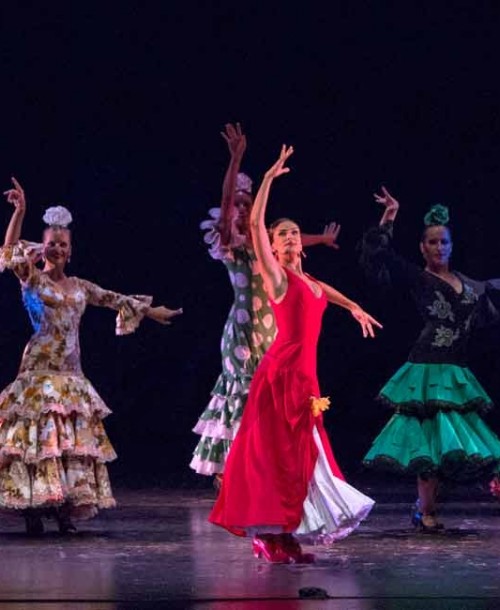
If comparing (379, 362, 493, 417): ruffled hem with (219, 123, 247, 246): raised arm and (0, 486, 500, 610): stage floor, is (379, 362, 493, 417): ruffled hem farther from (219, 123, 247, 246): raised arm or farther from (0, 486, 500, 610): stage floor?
(219, 123, 247, 246): raised arm

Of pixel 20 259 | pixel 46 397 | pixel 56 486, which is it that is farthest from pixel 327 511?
pixel 20 259

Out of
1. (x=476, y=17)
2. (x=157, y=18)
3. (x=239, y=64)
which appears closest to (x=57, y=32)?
(x=157, y=18)

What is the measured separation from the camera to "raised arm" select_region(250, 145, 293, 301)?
4.28 metres

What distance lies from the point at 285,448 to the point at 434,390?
1.07 m

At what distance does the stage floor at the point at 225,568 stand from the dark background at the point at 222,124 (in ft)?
6.48

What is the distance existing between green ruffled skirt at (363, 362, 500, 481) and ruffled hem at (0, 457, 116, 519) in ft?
3.46

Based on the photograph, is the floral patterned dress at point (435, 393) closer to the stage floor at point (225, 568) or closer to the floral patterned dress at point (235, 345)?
the stage floor at point (225, 568)

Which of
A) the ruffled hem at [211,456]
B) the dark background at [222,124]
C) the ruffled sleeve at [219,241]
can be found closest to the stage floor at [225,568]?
the ruffled hem at [211,456]

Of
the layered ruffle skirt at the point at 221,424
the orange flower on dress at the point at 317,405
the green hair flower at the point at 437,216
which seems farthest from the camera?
the layered ruffle skirt at the point at 221,424

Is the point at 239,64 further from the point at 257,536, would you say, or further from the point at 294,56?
the point at 257,536

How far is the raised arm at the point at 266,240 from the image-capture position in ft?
14.0

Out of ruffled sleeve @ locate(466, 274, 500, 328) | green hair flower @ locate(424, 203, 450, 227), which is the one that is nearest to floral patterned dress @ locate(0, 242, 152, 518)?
green hair flower @ locate(424, 203, 450, 227)

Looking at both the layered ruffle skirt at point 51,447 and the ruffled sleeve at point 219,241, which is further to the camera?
the ruffled sleeve at point 219,241

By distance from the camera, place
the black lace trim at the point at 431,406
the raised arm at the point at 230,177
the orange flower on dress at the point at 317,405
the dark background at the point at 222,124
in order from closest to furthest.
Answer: the orange flower on dress at the point at 317,405 → the raised arm at the point at 230,177 → the black lace trim at the point at 431,406 → the dark background at the point at 222,124
